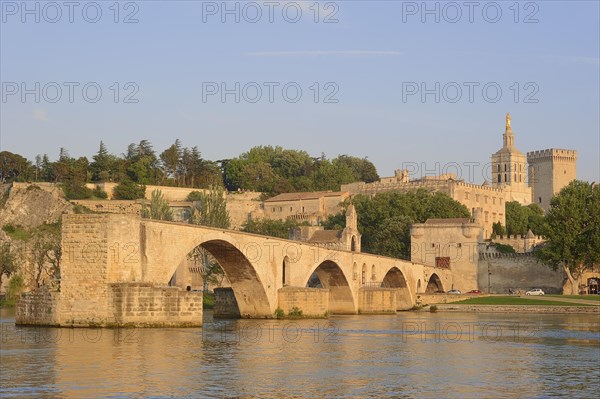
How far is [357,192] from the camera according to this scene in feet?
485

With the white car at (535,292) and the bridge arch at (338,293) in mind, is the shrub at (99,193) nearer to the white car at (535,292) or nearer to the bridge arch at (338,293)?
the white car at (535,292)

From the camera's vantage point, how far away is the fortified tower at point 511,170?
175250 millimetres

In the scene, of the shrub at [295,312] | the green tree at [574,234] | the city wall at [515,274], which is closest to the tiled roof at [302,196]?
the city wall at [515,274]

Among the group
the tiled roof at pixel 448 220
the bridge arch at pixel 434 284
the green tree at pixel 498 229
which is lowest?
the bridge arch at pixel 434 284

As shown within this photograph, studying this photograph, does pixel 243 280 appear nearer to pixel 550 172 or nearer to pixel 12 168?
pixel 12 168

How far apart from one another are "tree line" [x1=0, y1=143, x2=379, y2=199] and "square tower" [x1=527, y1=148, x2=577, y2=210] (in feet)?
103

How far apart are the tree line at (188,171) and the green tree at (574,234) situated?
2203 inches

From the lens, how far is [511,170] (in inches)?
6964

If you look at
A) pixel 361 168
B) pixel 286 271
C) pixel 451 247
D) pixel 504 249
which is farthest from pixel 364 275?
pixel 361 168

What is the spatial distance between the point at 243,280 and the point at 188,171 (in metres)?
105

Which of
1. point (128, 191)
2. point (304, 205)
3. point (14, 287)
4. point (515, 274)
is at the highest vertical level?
point (128, 191)

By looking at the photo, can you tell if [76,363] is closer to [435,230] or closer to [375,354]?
[375,354]

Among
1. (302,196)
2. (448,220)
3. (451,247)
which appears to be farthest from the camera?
(302,196)

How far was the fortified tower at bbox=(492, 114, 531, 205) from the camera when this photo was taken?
17525 cm
